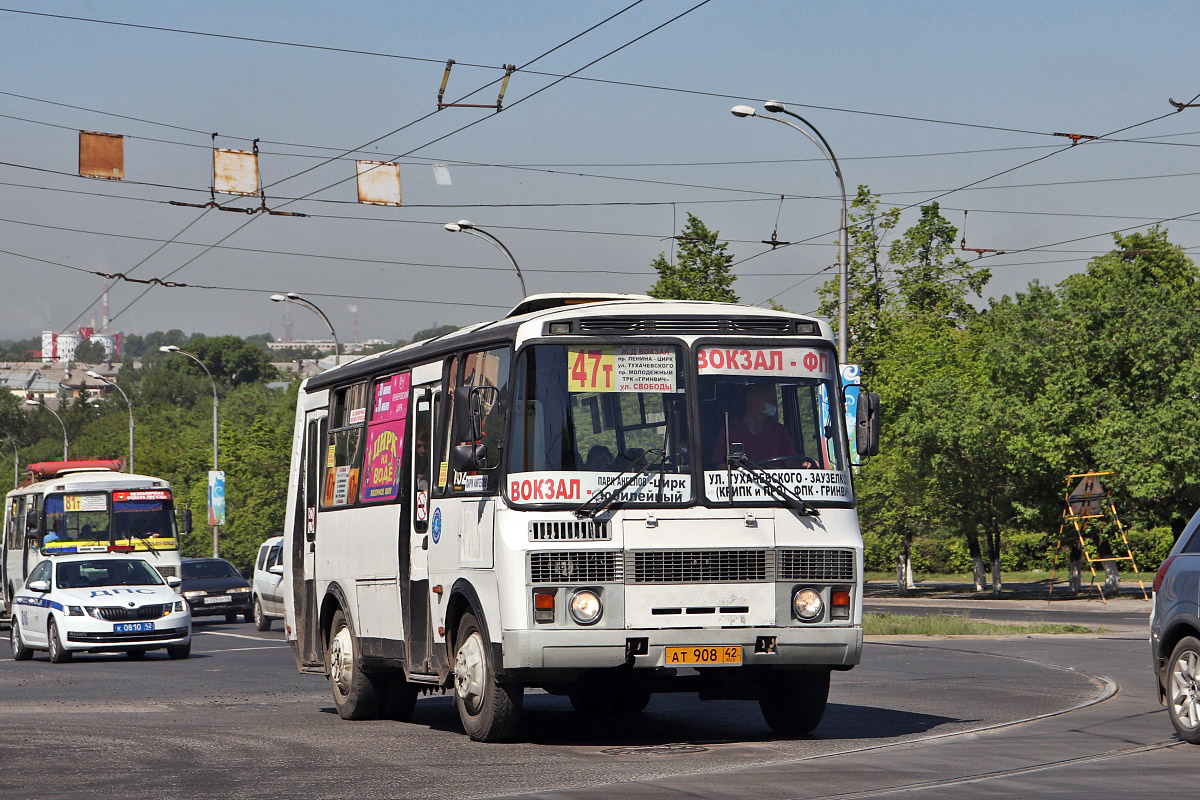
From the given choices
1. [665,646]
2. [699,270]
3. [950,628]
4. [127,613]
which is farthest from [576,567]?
[699,270]

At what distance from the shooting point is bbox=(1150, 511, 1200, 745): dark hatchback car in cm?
1143

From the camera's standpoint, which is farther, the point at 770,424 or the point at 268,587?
the point at 268,587

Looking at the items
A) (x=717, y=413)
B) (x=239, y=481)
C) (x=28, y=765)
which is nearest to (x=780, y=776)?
(x=717, y=413)

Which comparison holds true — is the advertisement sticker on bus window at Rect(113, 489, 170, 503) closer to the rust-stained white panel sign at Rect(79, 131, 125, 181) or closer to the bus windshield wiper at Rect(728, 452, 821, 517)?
the rust-stained white panel sign at Rect(79, 131, 125, 181)

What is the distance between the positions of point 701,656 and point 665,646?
0.84 feet

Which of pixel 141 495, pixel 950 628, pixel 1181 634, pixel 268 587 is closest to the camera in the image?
pixel 1181 634

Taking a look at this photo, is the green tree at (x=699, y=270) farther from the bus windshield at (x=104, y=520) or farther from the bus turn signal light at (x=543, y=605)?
the bus turn signal light at (x=543, y=605)

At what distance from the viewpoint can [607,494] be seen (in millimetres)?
11539

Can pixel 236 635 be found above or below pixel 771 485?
below

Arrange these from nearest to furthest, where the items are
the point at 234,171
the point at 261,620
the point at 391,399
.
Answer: the point at 391,399, the point at 234,171, the point at 261,620

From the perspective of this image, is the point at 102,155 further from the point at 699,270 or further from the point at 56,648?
the point at 699,270

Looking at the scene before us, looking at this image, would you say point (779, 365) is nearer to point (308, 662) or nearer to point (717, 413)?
point (717, 413)

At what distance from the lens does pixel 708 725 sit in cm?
1390

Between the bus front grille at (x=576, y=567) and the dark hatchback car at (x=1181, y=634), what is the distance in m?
3.71
